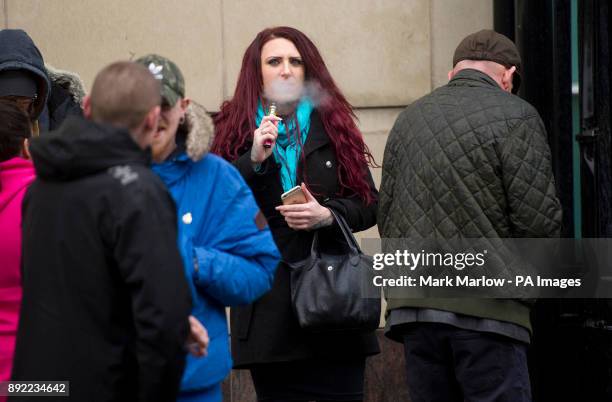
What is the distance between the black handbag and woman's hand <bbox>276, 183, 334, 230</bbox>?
2.6 inches

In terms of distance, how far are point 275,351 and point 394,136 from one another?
0.93m

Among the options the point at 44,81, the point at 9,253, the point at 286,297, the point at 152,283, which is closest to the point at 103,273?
the point at 152,283

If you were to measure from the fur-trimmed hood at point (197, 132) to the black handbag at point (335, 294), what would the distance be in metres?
1.27

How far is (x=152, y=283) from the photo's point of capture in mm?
3027

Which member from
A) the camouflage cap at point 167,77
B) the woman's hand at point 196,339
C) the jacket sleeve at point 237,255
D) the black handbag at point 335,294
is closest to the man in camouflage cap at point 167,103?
the camouflage cap at point 167,77

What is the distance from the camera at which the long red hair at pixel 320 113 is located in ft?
16.4

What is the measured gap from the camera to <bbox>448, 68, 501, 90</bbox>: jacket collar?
4781 millimetres

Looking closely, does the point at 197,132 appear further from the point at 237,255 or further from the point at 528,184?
the point at 528,184

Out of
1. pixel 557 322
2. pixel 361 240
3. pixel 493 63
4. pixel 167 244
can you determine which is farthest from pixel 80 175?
pixel 361 240

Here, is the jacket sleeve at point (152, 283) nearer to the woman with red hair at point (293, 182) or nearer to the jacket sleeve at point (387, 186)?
the woman with red hair at point (293, 182)

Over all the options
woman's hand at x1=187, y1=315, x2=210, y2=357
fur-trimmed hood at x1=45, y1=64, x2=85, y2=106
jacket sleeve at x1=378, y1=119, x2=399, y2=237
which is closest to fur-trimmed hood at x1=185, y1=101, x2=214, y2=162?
woman's hand at x1=187, y1=315, x2=210, y2=357

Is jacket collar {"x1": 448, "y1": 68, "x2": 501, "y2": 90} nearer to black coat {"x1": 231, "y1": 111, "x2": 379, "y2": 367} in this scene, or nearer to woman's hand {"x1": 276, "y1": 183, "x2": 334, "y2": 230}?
black coat {"x1": 231, "y1": 111, "x2": 379, "y2": 367}

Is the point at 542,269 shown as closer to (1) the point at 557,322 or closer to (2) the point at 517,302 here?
(2) the point at 517,302

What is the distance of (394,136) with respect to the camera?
4.88m
